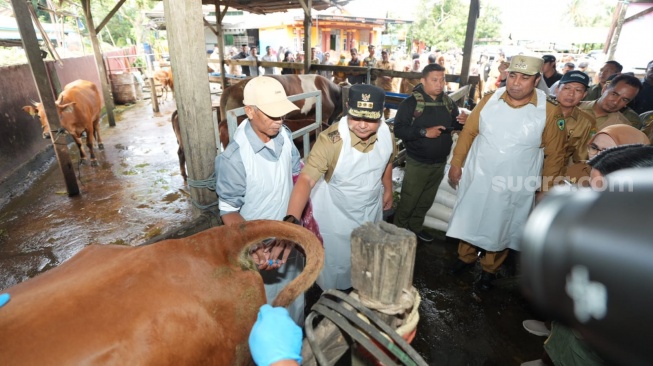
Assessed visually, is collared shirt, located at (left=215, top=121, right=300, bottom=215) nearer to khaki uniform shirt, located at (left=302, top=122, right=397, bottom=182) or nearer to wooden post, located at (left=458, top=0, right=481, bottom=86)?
khaki uniform shirt, located at (left=302, top=122, right=397, bottom=182)

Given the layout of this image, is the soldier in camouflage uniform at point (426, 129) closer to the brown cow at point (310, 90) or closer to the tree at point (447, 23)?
the brown cow at point (310, 90)

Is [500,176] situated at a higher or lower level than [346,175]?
lower

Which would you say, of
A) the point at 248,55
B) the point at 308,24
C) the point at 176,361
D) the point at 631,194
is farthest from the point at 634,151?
the point at 248,55

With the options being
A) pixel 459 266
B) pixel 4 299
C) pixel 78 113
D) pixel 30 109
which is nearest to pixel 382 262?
pixel 4 299

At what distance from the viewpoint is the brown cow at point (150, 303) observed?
888 mm

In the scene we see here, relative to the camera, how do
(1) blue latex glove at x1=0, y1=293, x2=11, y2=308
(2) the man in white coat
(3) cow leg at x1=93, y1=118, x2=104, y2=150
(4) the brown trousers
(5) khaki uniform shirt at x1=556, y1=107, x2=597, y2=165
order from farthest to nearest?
(3) cow leg at x1=93, y1=118, x2=104, y2=150 → (4) the brown trousers → (5) khaki uniform shirt at x1=556, y1=107, x2=597, y2=165 → (2) the man in white coat → (1) blue latex glove at x1=0, y1=293, x2=11, y2=308

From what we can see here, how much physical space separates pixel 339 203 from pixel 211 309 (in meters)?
1.46

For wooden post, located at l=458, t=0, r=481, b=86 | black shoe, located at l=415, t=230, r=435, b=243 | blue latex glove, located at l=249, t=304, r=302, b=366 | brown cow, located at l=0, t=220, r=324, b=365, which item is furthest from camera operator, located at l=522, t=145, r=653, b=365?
wooden post, located at l=458, t=0, r=481, b=86

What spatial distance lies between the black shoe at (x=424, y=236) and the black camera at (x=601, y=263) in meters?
3.45

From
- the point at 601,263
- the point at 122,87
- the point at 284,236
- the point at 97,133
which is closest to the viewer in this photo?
the point at 601,263

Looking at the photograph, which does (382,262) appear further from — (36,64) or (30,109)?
(30,109)

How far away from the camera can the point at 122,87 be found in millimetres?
11828

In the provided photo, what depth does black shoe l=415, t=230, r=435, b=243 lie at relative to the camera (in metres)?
3.98

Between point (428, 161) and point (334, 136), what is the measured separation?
5.36ft
